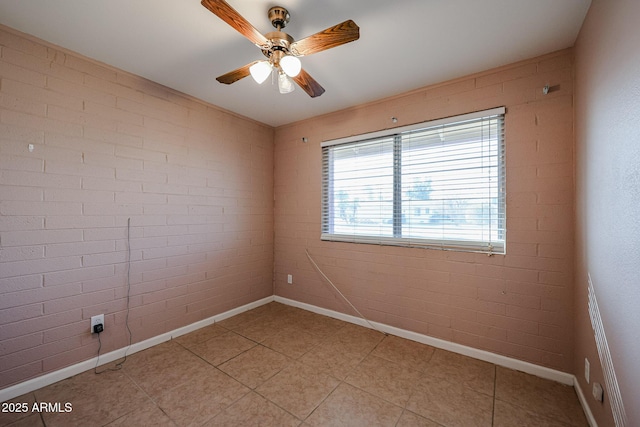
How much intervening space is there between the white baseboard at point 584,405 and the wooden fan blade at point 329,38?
2613 mm

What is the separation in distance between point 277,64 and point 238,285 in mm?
2610

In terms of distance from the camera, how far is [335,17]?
167 centimetres

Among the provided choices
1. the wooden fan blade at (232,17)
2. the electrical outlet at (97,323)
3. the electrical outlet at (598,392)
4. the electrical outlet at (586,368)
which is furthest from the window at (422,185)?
the electrical outlet at (97,323)

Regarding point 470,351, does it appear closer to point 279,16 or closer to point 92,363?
point 279,16

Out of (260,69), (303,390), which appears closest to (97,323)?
(303,390)

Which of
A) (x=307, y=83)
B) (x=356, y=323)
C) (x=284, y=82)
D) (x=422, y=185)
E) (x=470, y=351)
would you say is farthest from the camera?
(x=356, y=323)

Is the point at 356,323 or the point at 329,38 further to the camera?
the point at 356,323

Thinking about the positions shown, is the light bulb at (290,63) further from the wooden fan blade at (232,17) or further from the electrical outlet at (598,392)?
the electrical outlet at (598,392)

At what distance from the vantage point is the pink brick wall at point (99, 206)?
5.98 feet

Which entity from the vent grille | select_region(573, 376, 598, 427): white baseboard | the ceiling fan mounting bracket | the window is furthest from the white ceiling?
select_region(573, 376, 598, 427): white baseboard

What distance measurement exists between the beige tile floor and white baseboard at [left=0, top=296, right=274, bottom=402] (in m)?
0.05

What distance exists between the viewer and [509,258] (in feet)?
7.11

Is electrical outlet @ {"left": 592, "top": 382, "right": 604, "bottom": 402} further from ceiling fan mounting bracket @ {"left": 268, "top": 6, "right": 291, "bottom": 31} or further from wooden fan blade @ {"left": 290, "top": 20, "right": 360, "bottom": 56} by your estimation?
ceiling fan mounting bracket @ {"left": 268, "top": 6, "right": 291, "bottom": 31}

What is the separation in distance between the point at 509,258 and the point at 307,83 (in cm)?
216
